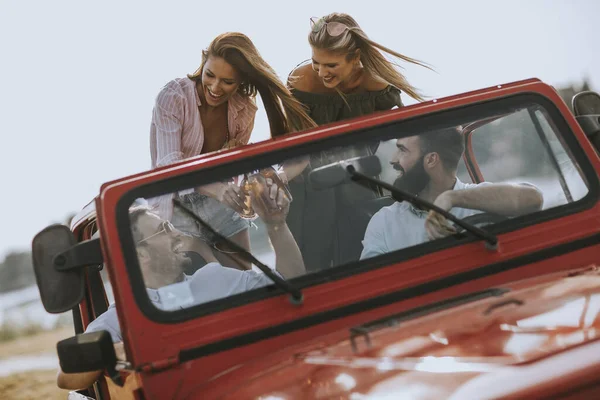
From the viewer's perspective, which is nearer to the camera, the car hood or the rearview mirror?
the car hood

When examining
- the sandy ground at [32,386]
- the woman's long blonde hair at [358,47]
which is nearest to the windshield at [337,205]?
the woman's long blonde hair at [358,47]

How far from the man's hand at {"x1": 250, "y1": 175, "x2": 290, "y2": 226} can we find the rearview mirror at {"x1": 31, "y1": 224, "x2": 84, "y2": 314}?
24.5 inches

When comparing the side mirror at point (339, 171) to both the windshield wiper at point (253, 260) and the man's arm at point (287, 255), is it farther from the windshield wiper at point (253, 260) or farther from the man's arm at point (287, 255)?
the windshield wiper at point (253, 260)

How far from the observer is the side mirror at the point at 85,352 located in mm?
3094

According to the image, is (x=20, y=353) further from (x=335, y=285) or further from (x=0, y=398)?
(x=335, y=285)

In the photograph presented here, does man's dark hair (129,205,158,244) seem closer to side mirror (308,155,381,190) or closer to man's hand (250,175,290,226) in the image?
man's hand (250,175,290,226)

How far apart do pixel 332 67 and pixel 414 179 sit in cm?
197

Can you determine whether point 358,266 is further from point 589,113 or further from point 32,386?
point 32,386

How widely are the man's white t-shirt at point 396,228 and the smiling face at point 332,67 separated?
1997mm

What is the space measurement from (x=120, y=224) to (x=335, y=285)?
697 mm

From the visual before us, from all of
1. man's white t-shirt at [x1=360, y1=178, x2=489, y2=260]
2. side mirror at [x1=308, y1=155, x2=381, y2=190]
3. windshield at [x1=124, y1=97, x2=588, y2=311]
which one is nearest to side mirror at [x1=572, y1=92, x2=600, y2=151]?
windshield at [x1=124, y1=97, x2=588, y2=311]

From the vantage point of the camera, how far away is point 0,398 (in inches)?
581

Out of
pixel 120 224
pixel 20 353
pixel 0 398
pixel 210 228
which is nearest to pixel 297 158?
pixel 210 228

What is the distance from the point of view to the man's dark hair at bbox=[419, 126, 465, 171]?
11.8 feet
